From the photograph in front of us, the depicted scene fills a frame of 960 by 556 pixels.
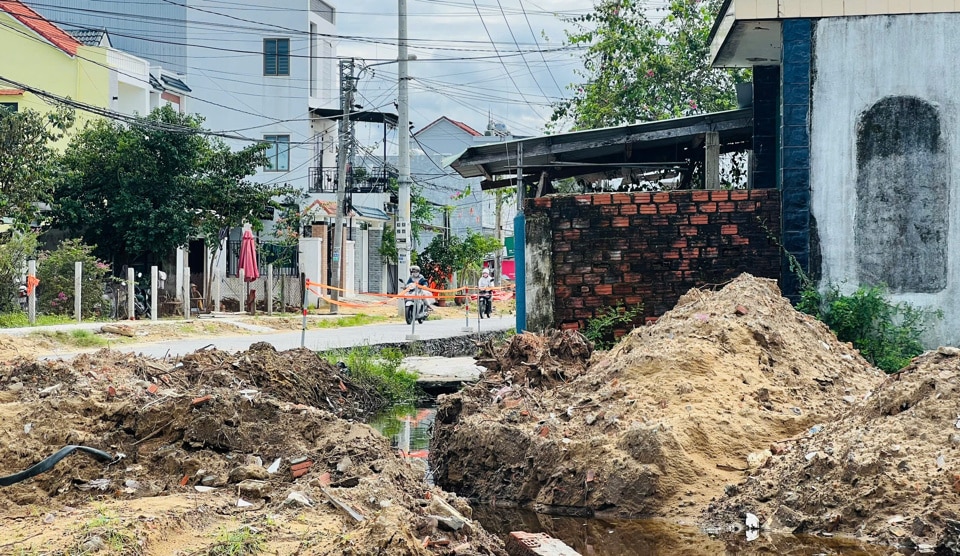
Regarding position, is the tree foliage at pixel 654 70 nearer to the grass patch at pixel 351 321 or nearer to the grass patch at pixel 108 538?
the grass patch at pixel 351 321

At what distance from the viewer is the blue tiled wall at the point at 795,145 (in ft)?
45.3

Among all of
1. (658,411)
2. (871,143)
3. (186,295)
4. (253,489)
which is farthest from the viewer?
(186,295)

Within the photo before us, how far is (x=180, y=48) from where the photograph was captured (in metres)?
45.3

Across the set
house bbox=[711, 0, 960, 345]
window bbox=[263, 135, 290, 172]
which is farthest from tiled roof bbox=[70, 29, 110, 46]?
house bbox=[711, 0, 960, 345]

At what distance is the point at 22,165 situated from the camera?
24.3 meters

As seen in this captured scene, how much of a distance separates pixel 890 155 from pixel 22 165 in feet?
59.8

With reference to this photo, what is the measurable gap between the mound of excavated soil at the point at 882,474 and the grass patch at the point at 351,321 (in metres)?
20.0

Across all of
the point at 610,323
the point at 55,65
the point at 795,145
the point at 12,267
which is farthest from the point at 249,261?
the point at 795,145

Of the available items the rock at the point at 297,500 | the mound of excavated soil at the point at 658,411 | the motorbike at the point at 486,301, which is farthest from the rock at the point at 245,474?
the motorbike at the point at 486,301

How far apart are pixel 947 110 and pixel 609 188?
6.53m

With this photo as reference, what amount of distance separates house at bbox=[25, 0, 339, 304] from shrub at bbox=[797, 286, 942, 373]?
31.3 metres

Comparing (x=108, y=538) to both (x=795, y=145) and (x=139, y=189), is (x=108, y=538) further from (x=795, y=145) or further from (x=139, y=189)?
(x=139, y=189)

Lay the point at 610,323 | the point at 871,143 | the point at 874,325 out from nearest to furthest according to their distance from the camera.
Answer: the point at 874,325, the point at 610,323, the point at 871,143

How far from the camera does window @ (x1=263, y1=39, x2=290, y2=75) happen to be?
1734 inches
